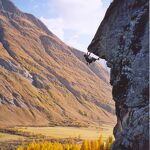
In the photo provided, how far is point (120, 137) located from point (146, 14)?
23.1 ft

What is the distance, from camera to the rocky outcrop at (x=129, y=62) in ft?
65.7

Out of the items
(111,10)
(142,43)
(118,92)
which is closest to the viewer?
(142,43)

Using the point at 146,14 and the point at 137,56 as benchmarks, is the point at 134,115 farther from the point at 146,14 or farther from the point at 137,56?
the point at 146,14

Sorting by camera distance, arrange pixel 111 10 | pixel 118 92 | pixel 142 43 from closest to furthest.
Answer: pixel 142 43 → pixel 118 92 → pixel 111 10

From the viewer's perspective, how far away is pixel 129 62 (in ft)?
73.7

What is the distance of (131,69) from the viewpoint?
22.0 metres

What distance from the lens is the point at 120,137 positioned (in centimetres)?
2159

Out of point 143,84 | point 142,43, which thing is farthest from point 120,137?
point 142,43

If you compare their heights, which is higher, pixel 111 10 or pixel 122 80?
pixel 111 10

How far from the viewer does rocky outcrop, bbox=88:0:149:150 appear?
789 inches

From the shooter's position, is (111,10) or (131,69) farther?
(111,10)

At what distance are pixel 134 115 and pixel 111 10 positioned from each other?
8255 mm

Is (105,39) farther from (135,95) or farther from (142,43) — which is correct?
(135,95)

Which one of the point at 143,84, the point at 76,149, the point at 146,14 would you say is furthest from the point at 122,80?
the point at 76,149
